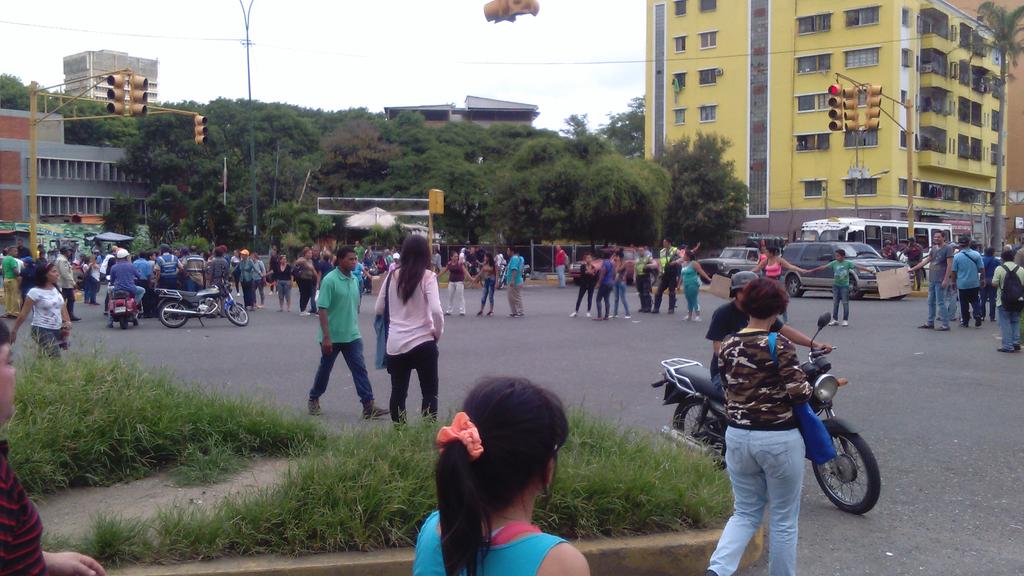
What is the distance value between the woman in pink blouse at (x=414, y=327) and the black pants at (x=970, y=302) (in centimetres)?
1338

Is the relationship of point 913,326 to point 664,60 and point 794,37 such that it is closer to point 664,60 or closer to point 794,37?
point 794,37

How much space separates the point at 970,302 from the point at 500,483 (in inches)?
708

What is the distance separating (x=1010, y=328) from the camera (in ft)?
47.5

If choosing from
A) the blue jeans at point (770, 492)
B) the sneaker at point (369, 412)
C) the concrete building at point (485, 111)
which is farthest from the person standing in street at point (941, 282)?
the concrete building at point (485, 111)

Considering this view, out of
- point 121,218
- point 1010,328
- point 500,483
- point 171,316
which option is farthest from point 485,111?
point 500,483

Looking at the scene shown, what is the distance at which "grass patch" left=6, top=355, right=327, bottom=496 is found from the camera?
19.8 feet

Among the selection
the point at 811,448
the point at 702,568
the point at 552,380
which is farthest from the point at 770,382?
the point at 552,380

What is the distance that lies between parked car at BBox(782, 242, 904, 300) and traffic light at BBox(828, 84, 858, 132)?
5.09 metres

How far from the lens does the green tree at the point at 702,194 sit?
174ft

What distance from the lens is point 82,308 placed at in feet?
85.5

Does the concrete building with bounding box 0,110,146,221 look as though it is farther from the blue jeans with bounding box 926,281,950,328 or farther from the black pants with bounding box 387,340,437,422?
the black pants with bounding box 387,340,437,422

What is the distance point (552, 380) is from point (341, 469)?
6.81 meters

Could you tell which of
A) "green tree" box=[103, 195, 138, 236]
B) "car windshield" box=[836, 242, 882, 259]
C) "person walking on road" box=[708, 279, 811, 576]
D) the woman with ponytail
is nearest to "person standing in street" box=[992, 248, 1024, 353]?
"person walking on road" box=[708, 279, 811, 576]

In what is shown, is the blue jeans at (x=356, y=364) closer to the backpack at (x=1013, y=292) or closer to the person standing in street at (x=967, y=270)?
the backpack at (x=1013, y=292)
